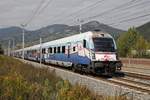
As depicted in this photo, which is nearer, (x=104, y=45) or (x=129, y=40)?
(x=104, y=45)

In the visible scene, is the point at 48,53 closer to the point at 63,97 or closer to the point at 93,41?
the point at 93,41

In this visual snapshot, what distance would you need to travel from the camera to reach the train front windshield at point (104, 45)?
22.9 meters

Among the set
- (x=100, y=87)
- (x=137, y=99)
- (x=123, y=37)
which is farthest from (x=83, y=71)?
(x=123, y=37)

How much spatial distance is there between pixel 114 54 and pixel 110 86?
1029 cm

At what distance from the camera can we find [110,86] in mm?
13094

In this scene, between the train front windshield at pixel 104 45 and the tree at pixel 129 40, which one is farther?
the tree at pixel 129 40

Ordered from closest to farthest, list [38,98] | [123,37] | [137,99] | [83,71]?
[38,98] < [137,99] < [83,71] < [123,37]

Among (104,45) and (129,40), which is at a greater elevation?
(129,40)

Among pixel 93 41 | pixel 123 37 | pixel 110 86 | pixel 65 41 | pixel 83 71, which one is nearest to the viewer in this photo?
pixel 110 86

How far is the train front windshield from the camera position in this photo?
75.0 feet

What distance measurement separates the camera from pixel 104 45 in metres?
23.3

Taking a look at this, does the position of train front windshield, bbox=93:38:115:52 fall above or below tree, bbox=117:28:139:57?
below

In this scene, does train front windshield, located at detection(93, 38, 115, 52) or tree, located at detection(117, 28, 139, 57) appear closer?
train front windshield, located at detection(93, 38, 115, 52)

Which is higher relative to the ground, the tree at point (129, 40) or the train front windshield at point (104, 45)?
the tree at point (129, 40)
